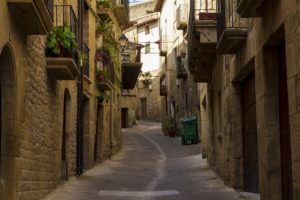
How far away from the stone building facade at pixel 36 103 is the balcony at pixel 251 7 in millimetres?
2834

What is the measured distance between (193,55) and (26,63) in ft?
22.3

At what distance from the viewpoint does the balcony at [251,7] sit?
7.41 m

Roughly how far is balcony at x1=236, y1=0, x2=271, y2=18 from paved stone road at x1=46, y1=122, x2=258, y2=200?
390cm

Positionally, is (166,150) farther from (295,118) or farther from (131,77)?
(295,118)

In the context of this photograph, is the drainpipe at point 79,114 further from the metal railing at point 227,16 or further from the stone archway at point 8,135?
the stone archway at point 8,135

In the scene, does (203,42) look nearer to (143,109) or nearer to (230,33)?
(230,33)

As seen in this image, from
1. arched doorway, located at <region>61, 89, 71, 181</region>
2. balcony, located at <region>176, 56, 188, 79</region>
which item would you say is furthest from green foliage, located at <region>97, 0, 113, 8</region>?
balcony, located at <region>176, 56, 188, 79</region>

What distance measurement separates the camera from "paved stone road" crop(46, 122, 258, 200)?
1158 cm

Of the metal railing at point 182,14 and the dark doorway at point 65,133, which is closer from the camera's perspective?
the dark doorway at point 65,133

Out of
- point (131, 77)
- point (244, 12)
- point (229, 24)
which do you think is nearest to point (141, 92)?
point (131, 77)

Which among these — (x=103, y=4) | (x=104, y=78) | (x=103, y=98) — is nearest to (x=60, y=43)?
(x=104, y=78)

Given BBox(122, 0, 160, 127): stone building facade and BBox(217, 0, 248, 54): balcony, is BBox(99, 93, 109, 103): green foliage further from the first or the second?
BBox(122, 0, 160, 127): stone building facade

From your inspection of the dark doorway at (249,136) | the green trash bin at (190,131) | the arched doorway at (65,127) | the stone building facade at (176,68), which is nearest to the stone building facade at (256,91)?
the dark doorway at (249,136)

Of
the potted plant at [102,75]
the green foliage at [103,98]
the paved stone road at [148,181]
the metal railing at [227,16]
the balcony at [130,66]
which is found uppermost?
the balcony at [130,66]
